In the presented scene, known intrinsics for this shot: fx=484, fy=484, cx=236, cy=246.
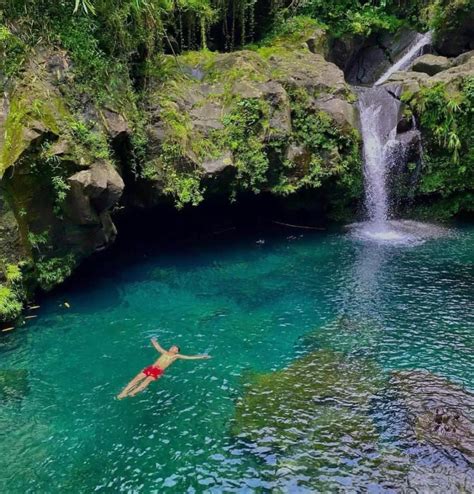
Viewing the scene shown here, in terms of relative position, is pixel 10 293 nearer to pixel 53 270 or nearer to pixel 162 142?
pixel 53 270

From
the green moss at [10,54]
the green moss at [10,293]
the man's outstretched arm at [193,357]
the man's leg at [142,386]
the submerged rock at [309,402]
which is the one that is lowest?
the submerged rock at [309,402]

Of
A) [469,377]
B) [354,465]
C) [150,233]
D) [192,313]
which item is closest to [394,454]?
[354,465]

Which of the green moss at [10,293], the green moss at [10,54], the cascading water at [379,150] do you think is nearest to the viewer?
the green moss at [10,293]

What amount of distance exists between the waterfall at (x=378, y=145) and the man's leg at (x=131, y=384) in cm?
1103

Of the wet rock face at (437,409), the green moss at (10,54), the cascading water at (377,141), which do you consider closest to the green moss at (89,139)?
the green moss at (10,54)

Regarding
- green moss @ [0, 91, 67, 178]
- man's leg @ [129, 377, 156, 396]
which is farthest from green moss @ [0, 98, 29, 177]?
man's leg @ [129, 377, 156, 396]

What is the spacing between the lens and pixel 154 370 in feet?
28.7

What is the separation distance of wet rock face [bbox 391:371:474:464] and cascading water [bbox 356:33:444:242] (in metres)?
9.35

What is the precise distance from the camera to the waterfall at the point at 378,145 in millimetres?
17578

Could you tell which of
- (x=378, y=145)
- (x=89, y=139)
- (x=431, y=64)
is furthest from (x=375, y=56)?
(x=89, y=139)

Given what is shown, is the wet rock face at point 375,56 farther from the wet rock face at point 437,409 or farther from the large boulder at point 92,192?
the wet rock face at point 437,409

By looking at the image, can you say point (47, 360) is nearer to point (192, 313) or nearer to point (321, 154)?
point (192, 313)

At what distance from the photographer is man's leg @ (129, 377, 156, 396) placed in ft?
26.9

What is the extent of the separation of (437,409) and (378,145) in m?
12.2
